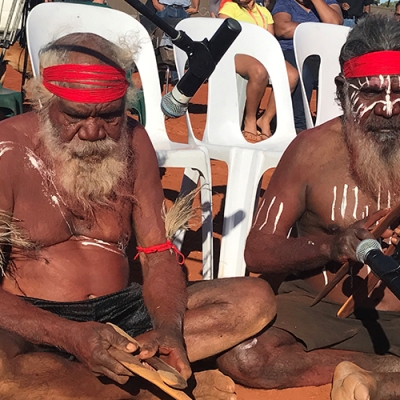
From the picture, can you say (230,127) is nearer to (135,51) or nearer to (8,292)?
(135,51)

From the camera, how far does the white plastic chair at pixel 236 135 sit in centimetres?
466

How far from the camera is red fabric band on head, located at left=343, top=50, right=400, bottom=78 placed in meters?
3.58

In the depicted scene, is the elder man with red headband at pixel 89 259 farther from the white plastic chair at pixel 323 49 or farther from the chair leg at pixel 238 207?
the white plastic chair at pixel 323 49

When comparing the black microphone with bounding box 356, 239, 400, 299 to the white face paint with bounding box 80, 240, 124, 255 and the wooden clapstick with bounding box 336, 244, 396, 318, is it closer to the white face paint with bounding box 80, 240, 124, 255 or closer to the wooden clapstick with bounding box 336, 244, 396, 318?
the wooden clapstick with bounding box 336, 244, 396, 318

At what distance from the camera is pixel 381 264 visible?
244 centimetres

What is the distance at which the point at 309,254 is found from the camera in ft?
11.3

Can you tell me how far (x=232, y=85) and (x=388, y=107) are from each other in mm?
2448

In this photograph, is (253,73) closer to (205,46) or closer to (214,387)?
(214,387)

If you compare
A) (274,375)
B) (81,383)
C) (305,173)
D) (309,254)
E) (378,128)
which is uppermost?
(378,128)

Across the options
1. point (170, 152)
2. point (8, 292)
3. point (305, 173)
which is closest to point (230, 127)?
point (170, 152)

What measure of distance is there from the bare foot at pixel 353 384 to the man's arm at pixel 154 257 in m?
0.67

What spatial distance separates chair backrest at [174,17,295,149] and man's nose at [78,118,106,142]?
2.32 metres

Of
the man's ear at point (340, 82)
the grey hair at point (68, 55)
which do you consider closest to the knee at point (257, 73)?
the man's ear at point (340, 82)

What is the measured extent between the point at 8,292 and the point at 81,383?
450 millimetres
